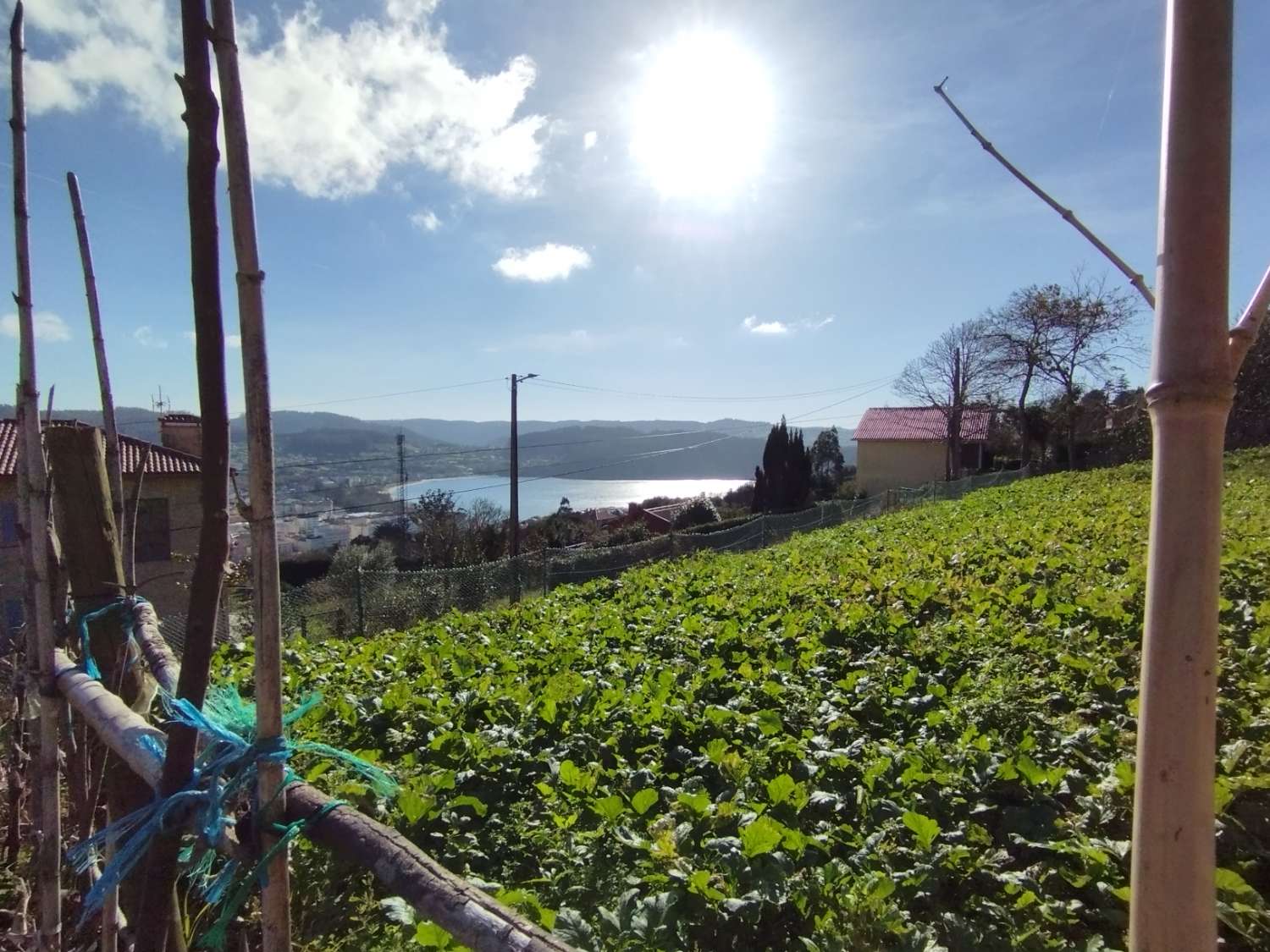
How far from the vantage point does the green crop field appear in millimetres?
2395

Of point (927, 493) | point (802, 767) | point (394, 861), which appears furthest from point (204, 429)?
point (927, 493)

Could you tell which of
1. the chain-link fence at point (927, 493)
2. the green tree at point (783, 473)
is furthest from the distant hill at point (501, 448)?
the chain-link fence at point (927, 493)

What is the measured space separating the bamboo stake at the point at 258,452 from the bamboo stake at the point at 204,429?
0.05 metres

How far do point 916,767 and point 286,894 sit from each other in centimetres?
269

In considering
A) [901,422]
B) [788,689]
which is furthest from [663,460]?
[788,689]

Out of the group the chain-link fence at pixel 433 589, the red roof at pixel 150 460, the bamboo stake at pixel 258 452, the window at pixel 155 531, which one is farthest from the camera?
the window at pixel 155 531

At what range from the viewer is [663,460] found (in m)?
119

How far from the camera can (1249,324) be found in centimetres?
72

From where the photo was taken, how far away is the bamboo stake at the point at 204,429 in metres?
1.24

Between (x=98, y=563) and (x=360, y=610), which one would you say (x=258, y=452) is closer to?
(x=98, y=563)

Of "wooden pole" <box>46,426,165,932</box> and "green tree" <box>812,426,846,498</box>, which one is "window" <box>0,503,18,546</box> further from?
"green tree" <box>812,426,846,498</box>

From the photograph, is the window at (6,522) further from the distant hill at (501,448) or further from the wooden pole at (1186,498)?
the wooden pole at (1186,498)

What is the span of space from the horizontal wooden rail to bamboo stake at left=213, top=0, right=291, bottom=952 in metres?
0.11

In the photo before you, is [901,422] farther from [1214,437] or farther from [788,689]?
[1214,437]
